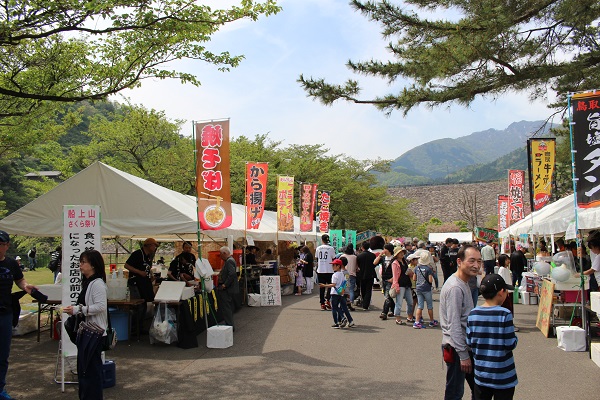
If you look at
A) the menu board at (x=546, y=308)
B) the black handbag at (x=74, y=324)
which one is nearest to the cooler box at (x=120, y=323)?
the black handbag at (x=74, y=324)

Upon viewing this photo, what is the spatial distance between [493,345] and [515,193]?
635 inches

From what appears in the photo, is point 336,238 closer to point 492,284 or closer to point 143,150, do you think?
point 143,150

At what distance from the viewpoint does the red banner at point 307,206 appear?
61.6 ft

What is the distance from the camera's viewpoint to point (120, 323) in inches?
333

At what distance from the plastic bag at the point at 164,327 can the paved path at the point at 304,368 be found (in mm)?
156

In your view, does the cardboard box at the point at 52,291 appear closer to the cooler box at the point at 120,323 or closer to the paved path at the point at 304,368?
the paved path at the point at 304,368

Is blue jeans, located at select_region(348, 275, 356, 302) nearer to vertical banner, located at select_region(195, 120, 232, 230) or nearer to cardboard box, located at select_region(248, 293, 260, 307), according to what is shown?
cardboard box, located at select_region(248, 293, 260, 307)

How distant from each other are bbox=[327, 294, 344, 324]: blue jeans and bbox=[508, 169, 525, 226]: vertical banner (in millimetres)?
10692

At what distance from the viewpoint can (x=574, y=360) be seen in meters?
6.79

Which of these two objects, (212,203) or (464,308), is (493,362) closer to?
(464,308)

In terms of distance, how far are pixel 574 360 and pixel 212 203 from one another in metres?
5.91

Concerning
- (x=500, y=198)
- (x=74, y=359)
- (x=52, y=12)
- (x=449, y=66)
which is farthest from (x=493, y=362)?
(x=500, y=198)

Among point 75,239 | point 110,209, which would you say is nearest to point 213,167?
point 110,209

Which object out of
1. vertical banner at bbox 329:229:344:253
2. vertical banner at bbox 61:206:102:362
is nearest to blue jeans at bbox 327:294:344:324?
vertical banner at bbox 61:206:102:362
